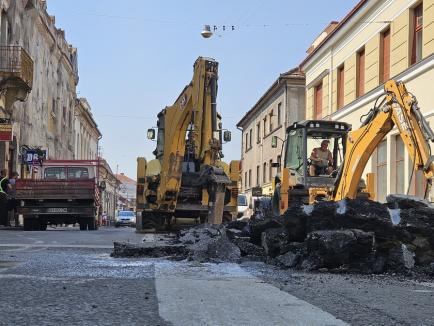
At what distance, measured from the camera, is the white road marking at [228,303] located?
150 inches

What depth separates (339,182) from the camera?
1216cm

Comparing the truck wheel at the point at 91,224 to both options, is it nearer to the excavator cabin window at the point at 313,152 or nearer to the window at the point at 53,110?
the excavator cabin window at the point at 313,152

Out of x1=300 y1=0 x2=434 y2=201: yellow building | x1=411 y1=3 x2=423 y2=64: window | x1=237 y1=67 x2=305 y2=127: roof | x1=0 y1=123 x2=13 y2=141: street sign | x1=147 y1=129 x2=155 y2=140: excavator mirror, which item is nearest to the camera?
x1=147 y1=129 x2=155 y2=140: excavator mirror

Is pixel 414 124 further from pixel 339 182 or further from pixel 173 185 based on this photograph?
pixel 173 185

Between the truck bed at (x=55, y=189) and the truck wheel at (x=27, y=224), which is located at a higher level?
the truck bed at (x=55, y=189)

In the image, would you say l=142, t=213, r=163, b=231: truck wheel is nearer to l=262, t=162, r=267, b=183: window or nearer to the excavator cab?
the excavator cab

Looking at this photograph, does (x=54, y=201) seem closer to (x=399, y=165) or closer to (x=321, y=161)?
(x=321, y=161)

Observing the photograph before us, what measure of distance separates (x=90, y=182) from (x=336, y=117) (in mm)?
11064

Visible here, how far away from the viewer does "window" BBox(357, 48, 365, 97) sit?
22.8m

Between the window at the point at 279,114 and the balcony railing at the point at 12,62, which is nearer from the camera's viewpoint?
the balcony railing at the point at 12,62

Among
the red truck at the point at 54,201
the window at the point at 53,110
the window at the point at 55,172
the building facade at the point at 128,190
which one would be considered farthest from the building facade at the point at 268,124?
the building facade at the point at 128,190

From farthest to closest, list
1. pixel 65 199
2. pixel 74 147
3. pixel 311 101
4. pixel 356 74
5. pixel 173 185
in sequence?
pixel 74 147 → pixel 311 101 → pixel 356 74 → pixel 65 199 → pixel 173 185

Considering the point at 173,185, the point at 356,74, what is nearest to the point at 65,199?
the point at 173,185

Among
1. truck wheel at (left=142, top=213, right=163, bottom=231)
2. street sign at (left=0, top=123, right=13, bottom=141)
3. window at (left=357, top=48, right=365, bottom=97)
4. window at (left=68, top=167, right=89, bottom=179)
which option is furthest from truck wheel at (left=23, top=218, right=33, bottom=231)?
window at (left=357, top=48, right=365, bottom=97)
